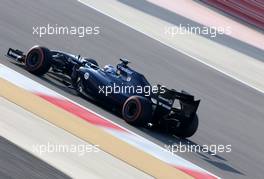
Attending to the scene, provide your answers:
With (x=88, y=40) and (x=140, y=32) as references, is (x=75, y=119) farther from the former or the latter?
(x=140, y=32)

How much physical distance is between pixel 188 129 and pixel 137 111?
2.50 feet

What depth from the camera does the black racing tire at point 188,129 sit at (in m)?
10.6

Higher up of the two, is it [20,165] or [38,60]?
[38,60]

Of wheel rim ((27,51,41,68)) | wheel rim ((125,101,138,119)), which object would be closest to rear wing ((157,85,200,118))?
wheel rim ((125,101,138,119))

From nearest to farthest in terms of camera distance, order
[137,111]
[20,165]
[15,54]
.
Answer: [20,165], [137,111], [15,54]

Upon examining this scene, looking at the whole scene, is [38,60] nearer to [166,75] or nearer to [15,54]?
[15,54]

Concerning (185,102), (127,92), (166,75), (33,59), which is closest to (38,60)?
(33,59)

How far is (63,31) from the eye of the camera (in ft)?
51.1

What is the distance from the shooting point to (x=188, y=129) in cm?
1064

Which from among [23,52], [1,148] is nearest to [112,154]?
[1,148]

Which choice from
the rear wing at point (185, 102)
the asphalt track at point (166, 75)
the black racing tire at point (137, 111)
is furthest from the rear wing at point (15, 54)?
the rear wing at point (185, 102)

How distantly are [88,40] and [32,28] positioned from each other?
1.18m

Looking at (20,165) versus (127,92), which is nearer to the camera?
(20,165)

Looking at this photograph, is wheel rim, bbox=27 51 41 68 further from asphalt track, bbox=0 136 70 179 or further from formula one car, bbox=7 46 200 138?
asphalt track, bbox=0 136 70 179
